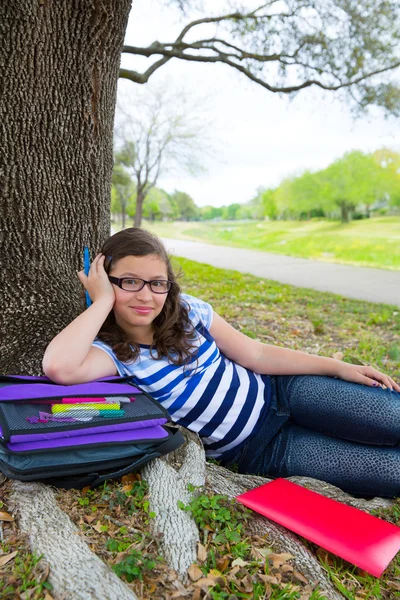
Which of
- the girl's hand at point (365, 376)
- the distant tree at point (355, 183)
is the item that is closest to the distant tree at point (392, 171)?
the distant tree at point (355, 183)

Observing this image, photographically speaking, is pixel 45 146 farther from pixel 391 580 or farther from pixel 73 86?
pixel 391 580

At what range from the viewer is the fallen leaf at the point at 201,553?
1.85 metres

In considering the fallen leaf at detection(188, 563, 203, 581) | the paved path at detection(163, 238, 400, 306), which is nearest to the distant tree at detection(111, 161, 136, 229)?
the paved path at detection(163, 238, 400, 306)

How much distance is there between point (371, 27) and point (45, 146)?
6.72 m

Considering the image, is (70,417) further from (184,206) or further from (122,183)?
(184,206)

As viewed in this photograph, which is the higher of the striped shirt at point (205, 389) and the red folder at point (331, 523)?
the striped shirt at point (205, 389)

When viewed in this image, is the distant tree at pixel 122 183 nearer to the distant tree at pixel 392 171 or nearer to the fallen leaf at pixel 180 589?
the distant tree at pixel 392 171

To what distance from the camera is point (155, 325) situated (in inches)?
103

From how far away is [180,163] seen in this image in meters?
29.5

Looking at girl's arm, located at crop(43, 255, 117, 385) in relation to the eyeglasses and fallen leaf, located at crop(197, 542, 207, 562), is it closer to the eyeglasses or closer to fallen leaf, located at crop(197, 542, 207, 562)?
the eyeglasses

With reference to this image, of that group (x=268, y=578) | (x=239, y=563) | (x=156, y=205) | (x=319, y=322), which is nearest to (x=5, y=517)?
(x=239, y=563)

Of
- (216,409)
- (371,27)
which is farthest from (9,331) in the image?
(371,27)

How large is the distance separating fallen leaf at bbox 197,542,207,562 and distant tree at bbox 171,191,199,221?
5046cm

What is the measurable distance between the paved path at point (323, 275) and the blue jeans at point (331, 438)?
6938 millimetres
